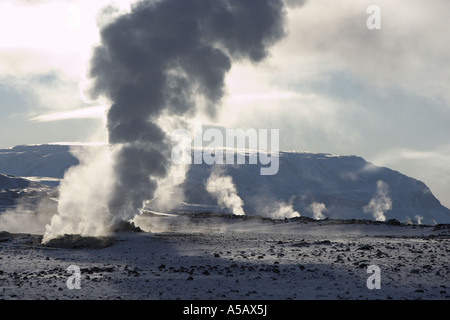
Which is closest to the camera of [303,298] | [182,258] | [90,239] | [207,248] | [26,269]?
[303,298]

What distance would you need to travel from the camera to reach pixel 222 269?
2756 centimetres

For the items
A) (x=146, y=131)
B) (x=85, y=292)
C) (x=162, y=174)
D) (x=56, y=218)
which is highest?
(x=146, y=131)

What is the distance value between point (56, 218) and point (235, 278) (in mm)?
32044

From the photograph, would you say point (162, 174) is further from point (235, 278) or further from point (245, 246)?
point (235, 278)

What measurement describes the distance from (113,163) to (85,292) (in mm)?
29768

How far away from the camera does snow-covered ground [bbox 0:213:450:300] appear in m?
21.5

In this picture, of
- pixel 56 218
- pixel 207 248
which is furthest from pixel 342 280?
pixel 56 218

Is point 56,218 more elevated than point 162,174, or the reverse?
point 162,174

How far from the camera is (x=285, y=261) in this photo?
30.0 meters

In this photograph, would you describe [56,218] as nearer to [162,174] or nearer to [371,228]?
[162,174]

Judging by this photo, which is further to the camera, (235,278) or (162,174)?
(162,174)

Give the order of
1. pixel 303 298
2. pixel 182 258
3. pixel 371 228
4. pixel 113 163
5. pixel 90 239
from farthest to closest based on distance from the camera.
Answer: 1. pixel 371 228
2. pixel 113 163
3. pixel 90 239
4. pixel 182 258
5. pixel 303 298

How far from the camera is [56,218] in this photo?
171ft

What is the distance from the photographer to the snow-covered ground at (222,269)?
21516 mm
